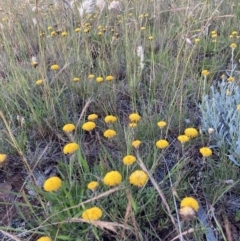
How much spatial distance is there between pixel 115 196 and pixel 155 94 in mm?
813

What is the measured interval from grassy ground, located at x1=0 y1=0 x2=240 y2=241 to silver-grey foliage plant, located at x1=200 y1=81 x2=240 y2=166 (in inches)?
1.6

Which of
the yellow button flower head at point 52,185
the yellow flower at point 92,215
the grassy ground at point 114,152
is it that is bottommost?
the grassy ground at point 114,152

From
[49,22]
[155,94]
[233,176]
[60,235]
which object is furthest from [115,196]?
[49,22]

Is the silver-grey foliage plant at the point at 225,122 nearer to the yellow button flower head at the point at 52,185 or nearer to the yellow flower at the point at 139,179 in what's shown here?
the yellow flower at the point at 139,179

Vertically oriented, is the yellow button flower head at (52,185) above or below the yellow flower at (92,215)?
above

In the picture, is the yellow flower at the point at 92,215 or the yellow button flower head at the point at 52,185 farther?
the yellow button flower head at the point at 52,185

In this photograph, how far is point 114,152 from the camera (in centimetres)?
152

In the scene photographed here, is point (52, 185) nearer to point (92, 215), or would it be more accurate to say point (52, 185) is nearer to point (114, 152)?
point (92, 215)

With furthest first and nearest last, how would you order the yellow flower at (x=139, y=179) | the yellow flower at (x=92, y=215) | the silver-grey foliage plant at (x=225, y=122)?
the silver-grey foliage plant at (x=225, y=122)
the yellow flower at (x=139, y=179)
the yellow flower at (x=92, y=215)

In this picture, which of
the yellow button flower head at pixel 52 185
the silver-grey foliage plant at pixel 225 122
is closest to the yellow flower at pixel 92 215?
the yellow button flower head at pixel 52 185

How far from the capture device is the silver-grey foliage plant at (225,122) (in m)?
1.39

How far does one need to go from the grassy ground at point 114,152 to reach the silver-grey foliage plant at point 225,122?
1.6 inches

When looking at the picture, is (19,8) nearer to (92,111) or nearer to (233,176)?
(92,111)

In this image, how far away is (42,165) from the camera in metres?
1.52
